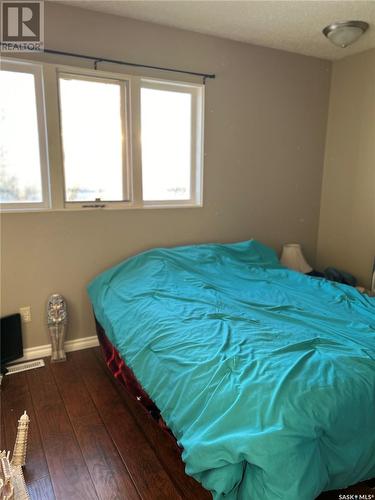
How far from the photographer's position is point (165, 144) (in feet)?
9.29

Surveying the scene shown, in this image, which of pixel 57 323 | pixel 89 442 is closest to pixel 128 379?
pixel 89 442

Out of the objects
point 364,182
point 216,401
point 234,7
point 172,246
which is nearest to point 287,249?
point 364,182

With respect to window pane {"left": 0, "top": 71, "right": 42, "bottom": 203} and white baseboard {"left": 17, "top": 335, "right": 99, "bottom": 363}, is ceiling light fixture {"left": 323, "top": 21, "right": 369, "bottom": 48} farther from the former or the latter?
white baseboard {"left": 17, "top": 335, "right": 99, "bottom": 363}

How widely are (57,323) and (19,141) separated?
131 centimetres

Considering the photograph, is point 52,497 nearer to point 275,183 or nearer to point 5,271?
point 5,271

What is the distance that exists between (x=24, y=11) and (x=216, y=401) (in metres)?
2.54

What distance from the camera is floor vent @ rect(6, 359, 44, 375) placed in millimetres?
2332

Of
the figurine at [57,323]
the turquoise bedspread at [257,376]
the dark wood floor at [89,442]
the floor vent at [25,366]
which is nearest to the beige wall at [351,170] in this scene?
the turquoise bedspread at [257,376]

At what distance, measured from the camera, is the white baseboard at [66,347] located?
250 centimetres

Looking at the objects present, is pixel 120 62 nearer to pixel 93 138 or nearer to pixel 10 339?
pixel 93 138

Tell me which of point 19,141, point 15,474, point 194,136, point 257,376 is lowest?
point 15,474

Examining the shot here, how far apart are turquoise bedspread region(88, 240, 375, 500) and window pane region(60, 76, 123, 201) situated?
859 millimetres

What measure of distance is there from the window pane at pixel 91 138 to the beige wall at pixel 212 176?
0.65 feet

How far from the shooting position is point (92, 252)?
2.62 m
